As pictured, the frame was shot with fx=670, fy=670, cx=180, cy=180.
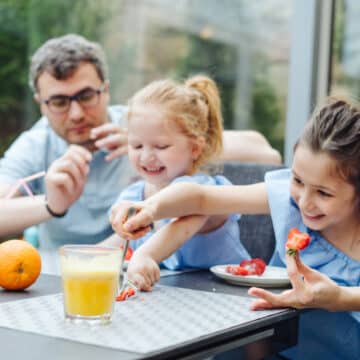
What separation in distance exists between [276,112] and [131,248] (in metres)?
1.26

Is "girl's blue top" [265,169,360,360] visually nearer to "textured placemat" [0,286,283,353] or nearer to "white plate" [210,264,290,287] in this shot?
"white plate" [210,264,290,287]

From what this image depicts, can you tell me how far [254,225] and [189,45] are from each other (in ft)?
3.96

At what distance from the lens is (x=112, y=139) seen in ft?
6.68

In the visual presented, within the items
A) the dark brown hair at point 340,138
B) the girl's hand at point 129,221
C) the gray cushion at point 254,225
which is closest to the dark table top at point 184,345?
the girl's hand at point 129,221

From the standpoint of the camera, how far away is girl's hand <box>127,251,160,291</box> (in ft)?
4.14

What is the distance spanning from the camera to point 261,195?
1570 millimetres

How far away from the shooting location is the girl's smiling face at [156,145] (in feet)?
5.44

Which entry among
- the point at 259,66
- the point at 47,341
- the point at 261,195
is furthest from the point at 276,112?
the point at 47,341

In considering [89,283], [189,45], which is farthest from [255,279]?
[189,45]

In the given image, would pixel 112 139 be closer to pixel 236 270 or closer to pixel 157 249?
pixel 157 249

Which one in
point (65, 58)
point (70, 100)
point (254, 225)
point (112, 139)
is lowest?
point (254, 225)

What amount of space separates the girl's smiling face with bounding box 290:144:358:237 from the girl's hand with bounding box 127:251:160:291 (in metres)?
0.33


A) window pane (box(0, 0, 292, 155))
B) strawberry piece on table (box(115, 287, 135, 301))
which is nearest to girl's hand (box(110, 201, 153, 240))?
strawberry piece on table (box(115, 287, 135, 301))

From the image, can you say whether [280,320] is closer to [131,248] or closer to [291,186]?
[291,186]
